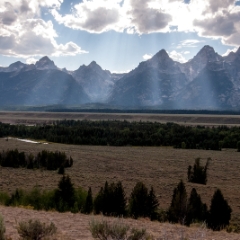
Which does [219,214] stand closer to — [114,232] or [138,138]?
[114,232]

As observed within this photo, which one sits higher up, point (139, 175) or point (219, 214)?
point (219, 214)

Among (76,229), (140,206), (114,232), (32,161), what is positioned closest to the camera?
(114,232)

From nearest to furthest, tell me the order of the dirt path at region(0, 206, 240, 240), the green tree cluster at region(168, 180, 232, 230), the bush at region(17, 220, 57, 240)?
the bush at region(17, 220, 57, 240), the dirt path at region(0, 206, 240, 240), the green tree cluster at region(168, 180, 232, 230)

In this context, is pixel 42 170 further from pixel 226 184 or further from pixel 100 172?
pixel 226 184

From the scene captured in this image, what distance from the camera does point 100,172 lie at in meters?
52.9

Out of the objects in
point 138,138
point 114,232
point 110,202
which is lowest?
point 138,138

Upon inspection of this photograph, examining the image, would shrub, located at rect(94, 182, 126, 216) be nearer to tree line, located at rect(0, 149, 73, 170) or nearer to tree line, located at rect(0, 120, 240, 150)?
tree line, located at rect(0, 149, 73, 170)

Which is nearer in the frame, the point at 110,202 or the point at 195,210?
the point at 110,202

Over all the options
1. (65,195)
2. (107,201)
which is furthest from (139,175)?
(107,201)

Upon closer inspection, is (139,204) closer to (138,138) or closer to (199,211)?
(199,211)

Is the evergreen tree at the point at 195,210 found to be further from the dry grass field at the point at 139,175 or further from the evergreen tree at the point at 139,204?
the dry grass field at the point at 139,175

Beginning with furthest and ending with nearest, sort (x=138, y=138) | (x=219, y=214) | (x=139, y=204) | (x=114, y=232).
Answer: (x=138, y=138)
(x=139, y=204)
(x=219, y=214)
(x=114, y=232)

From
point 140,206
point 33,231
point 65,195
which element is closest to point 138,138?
point 65,195

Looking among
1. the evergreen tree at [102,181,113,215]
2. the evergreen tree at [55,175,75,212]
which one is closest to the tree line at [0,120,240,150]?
the evergreen tree at [55,175,75,212]
